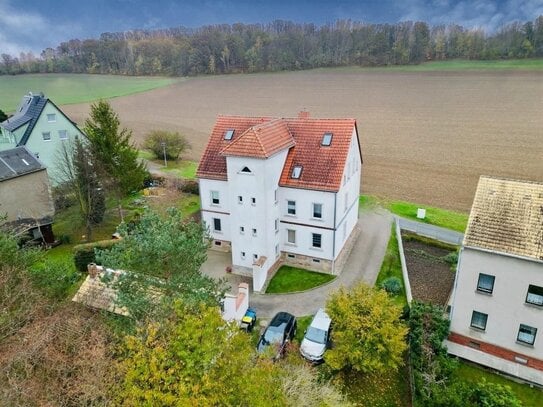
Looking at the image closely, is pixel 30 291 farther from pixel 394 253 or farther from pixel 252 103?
pixel 252 103

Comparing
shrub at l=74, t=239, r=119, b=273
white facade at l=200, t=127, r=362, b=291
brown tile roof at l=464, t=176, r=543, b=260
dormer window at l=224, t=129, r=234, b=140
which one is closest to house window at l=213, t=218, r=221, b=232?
white facade at l=200, t=127, r=362, b=291

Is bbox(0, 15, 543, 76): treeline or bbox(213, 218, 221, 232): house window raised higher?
bbox(0, 15, 543, 76): treeline

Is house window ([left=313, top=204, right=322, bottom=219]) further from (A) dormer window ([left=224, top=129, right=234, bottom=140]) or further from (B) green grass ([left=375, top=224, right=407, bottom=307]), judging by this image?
(A) dormer window ([left=224, top=129, right=234, bottom=140])

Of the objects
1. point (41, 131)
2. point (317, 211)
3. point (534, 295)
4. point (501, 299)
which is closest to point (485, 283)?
point (501, 299)

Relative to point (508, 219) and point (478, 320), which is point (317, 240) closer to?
point (478, 320)

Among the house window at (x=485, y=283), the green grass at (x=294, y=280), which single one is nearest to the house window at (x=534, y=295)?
the house window at (x=485, y=283)

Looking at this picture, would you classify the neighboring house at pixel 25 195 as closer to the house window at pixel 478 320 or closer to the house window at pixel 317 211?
the house window at pixel 317 211
